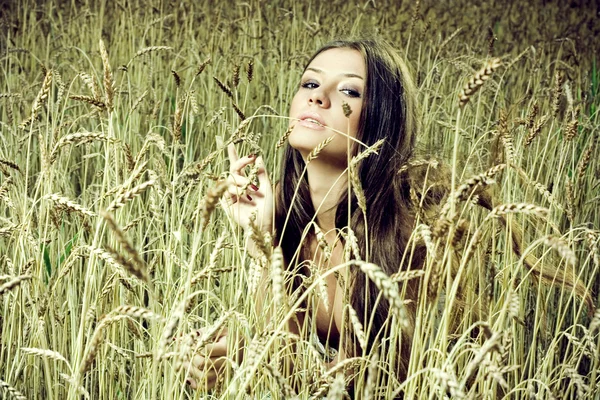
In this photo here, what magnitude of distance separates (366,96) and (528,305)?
2.74 ft

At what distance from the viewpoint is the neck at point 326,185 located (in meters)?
2.03

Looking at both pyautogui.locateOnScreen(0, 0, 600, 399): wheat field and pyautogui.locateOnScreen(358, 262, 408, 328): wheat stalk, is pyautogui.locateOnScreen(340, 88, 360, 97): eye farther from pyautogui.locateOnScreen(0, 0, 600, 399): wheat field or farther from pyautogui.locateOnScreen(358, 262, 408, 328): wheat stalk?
pyautogui.locateOnScreen(358, 262, 408, 328): wheat stalk

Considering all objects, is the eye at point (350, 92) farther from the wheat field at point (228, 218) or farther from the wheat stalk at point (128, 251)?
the wheat stalk at point (128, 251)

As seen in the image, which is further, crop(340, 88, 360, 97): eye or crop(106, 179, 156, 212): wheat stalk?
crop(340, 88, 360, 97): eye

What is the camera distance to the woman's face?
1850 mm

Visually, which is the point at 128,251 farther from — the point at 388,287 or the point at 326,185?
the point at 326,185

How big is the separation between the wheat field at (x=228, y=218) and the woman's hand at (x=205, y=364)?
27mm

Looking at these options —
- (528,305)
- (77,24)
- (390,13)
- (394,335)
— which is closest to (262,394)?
(394,335)

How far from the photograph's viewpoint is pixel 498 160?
1426mm

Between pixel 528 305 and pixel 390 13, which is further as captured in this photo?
pixel 390 13

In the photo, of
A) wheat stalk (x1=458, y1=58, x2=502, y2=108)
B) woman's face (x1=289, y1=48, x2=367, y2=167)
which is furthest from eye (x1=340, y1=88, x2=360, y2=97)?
wheat stalk (x1=458, y1=58, x2=502, y2=108)

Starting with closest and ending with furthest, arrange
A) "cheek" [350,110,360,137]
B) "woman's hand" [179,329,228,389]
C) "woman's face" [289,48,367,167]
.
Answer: "woman's hand" [179,329,228,389], "woman's face" [289,48,367,167], "cheek" [350,110,360,137]

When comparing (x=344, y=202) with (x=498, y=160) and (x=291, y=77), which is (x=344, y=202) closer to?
(x=498, y=160)

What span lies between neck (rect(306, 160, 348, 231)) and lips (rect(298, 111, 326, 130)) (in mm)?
167
